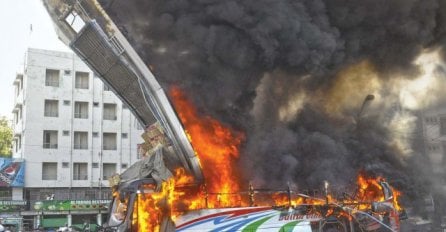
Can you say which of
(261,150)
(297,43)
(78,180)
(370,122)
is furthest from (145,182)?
(78,180)

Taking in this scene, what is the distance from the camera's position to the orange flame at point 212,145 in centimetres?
1145

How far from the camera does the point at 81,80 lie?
41.4 meters

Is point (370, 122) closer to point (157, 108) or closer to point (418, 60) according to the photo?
point (418, 60)

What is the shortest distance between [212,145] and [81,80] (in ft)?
105

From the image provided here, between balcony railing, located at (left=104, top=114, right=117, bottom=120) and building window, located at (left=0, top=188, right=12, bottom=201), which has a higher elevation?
balcony railing, located at (left=104, top=114, right=117, bottom=120)

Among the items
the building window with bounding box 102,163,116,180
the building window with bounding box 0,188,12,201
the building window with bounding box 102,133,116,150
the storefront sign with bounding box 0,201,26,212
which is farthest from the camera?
the building window with bounding box 102,133,116,150

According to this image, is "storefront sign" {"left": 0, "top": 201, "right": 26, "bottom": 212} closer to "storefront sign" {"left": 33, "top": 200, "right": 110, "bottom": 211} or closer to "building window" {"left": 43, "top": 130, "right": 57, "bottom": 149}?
"storefront sign" {"left": 33, "top": 200, "right": 110, "bottom": 211}

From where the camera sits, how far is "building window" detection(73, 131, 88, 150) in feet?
132

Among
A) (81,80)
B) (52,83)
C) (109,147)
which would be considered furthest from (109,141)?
(52,83)

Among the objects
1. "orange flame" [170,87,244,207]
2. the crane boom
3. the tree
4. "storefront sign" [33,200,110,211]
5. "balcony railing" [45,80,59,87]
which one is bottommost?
"storefront sign" [33,200,110,211]

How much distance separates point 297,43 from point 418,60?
15.6 feet

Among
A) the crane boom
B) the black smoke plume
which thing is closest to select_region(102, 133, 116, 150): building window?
the crane boom

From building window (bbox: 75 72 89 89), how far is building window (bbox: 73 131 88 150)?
3.99m

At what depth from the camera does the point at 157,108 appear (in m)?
10.6
